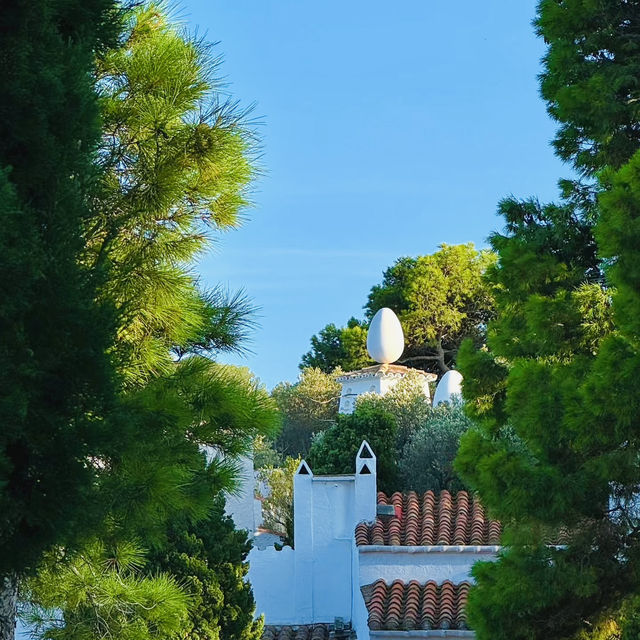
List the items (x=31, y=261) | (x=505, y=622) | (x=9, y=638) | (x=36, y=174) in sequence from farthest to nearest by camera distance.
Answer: (x=505, y=622) < (x=9, y=638) < (x=36, y=174) < (x=31, y=261)

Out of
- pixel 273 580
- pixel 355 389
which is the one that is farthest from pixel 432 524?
pixel 355 389

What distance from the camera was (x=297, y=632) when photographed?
18.7 m

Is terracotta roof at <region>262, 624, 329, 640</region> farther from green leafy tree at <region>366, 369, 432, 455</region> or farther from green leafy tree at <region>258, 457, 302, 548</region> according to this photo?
green leafy tree at <region>258, 457, 302, 548</region>

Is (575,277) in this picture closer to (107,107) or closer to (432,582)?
(107,107)

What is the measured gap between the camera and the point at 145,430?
689 cm

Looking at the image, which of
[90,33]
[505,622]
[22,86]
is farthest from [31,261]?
[505,622]

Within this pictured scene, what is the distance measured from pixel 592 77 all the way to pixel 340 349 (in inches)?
1367

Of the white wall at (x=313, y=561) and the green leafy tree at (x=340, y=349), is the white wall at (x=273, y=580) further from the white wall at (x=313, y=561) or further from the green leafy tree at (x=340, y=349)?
the green leafy tree at (x=340, y=349)

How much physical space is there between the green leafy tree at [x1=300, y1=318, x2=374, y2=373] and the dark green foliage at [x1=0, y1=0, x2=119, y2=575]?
3537cm

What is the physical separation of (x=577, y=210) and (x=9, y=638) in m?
7.47

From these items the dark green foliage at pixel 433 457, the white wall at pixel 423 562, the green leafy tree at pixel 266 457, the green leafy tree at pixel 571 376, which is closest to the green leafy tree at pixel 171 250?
the green leafy tree at pixel 571 376

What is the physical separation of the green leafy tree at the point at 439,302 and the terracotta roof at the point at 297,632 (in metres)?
22.6

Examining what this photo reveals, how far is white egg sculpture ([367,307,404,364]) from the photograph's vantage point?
3109 cm

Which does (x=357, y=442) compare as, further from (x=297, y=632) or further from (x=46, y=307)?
(x=46, y=307)
